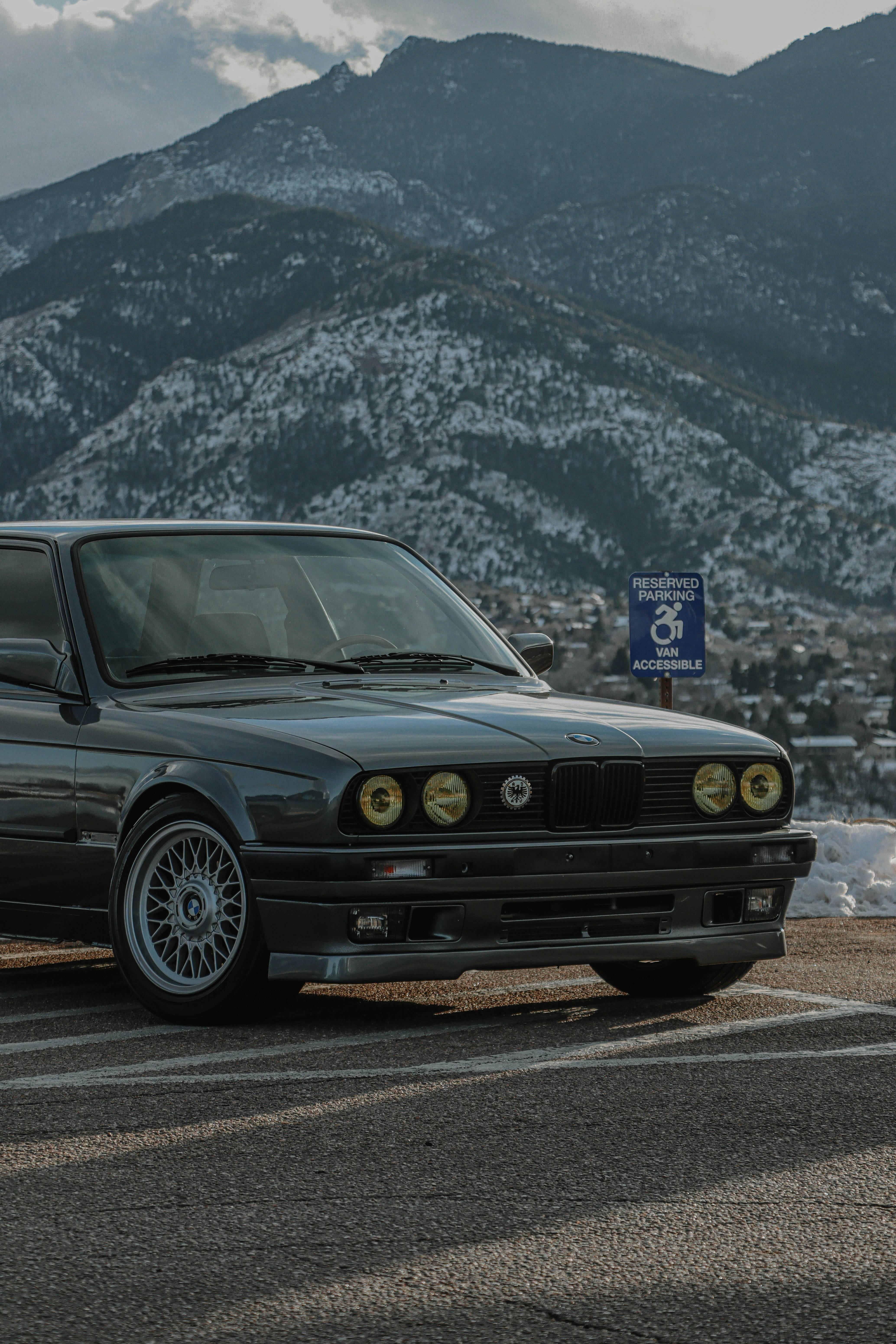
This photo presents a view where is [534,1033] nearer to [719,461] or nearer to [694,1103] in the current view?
[694,1103]

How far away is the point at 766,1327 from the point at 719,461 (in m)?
148

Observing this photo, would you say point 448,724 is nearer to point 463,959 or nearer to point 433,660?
point 463,959

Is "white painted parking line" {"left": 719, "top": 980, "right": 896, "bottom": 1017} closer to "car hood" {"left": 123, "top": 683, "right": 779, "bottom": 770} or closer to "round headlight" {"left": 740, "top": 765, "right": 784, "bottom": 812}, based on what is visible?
"round headlight" {"left": 740, "top": 765, "right": 784, "bottom": 812}

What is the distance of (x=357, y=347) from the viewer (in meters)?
168

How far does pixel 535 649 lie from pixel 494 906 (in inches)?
90.7

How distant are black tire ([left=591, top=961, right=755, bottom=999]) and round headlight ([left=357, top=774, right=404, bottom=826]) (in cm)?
128

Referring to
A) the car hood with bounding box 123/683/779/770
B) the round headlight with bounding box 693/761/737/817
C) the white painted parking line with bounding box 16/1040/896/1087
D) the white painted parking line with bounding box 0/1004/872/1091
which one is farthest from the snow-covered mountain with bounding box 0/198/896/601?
the white painted parking line with bounding box 16/1040/896/1087

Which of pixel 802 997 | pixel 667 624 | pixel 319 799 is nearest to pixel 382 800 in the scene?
pixel 319 799

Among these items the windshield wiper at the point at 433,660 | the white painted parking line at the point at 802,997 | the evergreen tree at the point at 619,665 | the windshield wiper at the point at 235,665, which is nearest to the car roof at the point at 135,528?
the windshield wiper at the point at 433,660

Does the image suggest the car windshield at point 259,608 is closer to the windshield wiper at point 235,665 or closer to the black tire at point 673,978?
the windshield wiper at point 235,665

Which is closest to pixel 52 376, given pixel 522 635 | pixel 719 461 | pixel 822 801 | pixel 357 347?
pixel 357 347

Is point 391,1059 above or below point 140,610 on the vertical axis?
below

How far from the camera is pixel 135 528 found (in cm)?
688

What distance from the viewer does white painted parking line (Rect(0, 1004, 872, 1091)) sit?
4.82m
